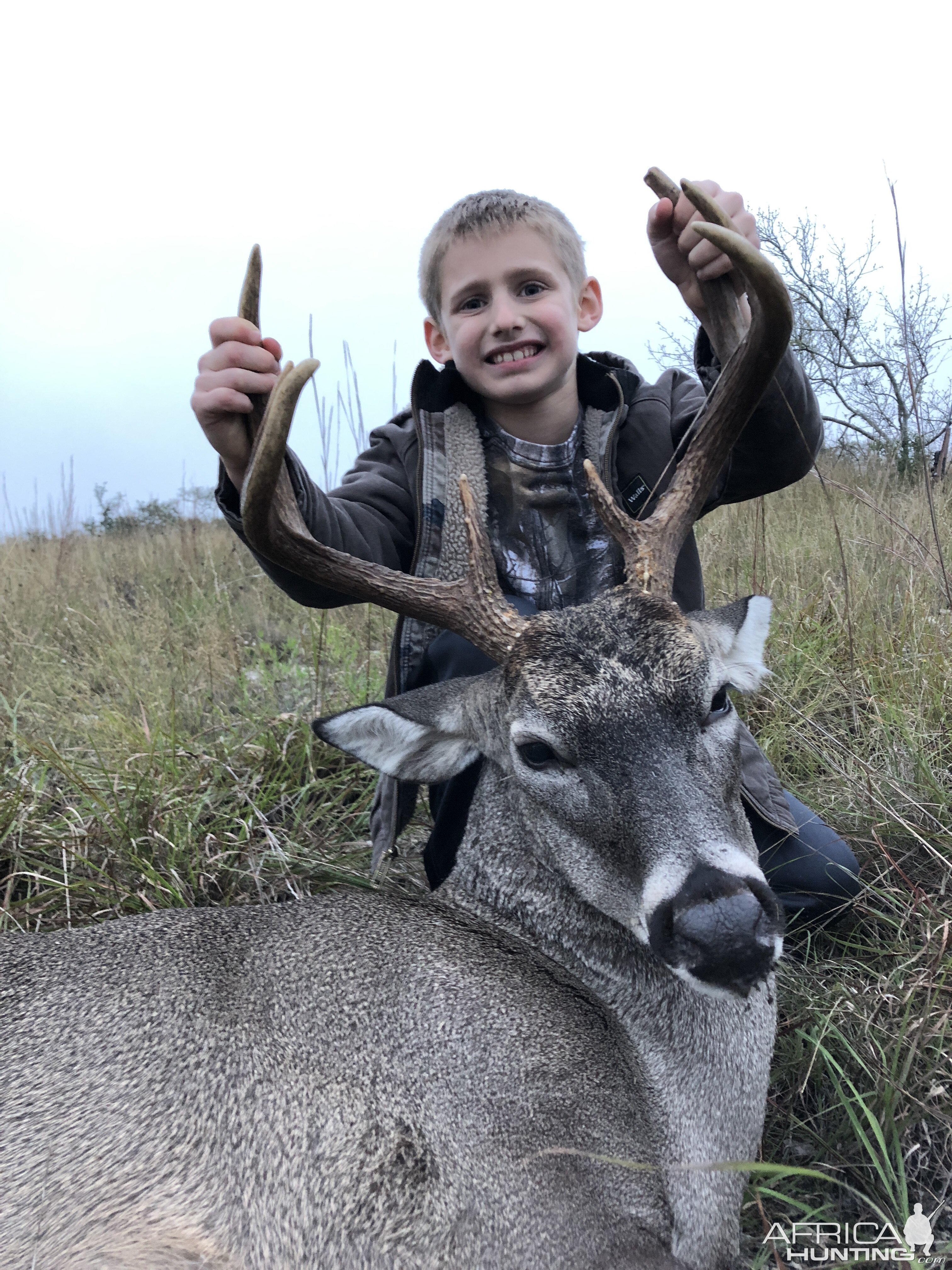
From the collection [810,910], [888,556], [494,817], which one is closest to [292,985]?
[494,817]

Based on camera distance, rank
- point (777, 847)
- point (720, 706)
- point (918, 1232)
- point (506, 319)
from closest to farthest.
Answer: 1. point (918, 1232)
2. point (720, 706)
3. point (777, 847)
4. point (506, 319)

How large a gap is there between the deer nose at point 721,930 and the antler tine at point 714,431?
2.70ft

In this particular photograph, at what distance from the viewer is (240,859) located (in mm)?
3477

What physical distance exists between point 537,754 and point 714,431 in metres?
1.06

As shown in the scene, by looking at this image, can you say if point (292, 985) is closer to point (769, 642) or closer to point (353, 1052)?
point (353, 1052)

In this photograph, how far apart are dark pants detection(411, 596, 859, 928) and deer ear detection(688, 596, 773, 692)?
2.28ft

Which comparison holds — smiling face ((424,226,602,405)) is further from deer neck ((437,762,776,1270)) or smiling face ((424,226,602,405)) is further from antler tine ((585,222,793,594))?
deer neck ((437,762,776,1270))

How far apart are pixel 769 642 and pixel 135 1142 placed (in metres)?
3.47

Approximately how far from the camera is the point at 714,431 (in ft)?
8.38

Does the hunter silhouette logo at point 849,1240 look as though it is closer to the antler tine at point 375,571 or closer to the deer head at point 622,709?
the deer head at point 622,709

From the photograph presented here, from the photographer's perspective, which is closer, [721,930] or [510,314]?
[721,930]

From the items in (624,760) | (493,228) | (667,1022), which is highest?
(493,228)

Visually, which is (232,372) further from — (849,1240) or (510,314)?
(849,1240)

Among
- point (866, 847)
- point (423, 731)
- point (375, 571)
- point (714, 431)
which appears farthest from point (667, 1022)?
point (714, 431)
